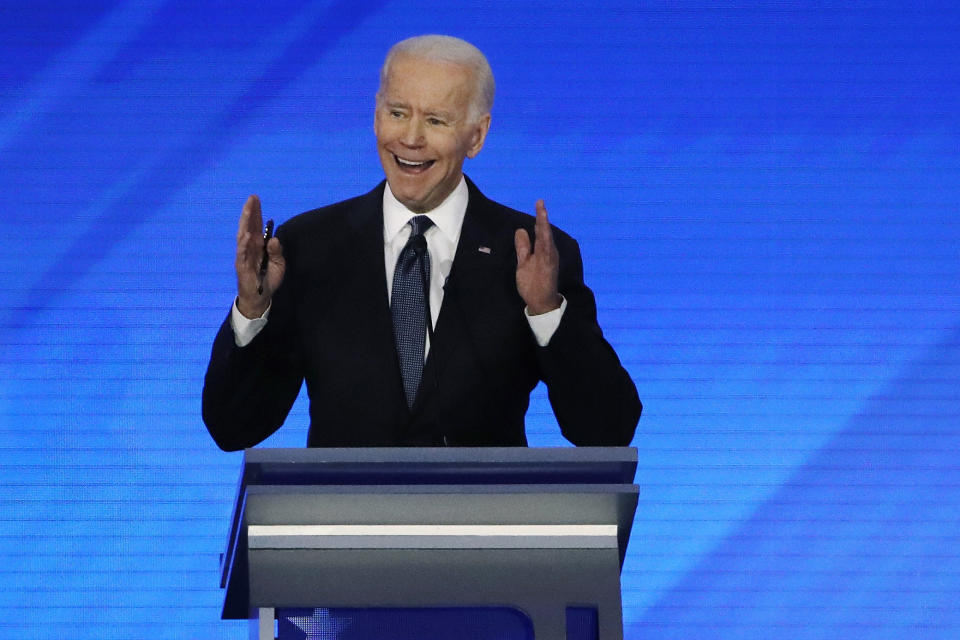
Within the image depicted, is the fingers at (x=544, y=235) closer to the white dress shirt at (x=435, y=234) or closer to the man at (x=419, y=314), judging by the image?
the man at (x=419, y=314)


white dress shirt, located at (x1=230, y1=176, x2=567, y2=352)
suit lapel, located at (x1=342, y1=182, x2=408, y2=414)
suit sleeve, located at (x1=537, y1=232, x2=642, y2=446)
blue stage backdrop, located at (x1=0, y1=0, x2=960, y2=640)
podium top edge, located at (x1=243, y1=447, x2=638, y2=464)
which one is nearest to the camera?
podium top edge, located at (x1=243, y1=447, x2=638, y2=464)

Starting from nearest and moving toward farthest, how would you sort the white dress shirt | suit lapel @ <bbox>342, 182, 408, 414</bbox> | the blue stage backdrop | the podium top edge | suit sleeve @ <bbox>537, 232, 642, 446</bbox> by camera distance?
the podium top edge → suit sleeve @ <bbox>537, 232, 642, 446</bbox> → suit lapel @ <bbox>342, 182, 408, 414</bbox> → the white dress shirt → the blue stage backdrop

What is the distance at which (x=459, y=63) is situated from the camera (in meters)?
2.58


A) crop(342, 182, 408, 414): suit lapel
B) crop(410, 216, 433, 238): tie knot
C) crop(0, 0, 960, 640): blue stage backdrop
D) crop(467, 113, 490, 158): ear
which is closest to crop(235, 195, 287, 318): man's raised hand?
crop(342, 182, 408, 414): suit lapel

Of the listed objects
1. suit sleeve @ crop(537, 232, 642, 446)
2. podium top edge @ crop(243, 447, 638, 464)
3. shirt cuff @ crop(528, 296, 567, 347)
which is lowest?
podium top edge @ crop(243, 447, 638, 464)

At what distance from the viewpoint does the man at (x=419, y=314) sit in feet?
7.66

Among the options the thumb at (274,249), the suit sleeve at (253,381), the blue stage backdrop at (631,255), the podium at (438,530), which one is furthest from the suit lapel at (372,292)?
the blue stage backdrop at (631,255)

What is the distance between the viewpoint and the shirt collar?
8.59 feet

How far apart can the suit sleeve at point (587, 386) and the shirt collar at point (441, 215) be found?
1.00 feet

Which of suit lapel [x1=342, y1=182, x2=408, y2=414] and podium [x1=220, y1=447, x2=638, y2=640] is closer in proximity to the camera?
podium [x1=220, y1=447, x2=638, y2=640]

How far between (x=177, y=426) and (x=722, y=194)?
1.42m

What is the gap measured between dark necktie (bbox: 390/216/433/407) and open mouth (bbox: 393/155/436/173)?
0.41 feet

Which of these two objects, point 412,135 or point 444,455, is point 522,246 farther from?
point 444,455

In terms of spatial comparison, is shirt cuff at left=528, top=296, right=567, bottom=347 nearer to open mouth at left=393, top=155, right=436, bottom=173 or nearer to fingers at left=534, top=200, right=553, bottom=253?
fingers at left=534, top=200, right=553, bottom=253
